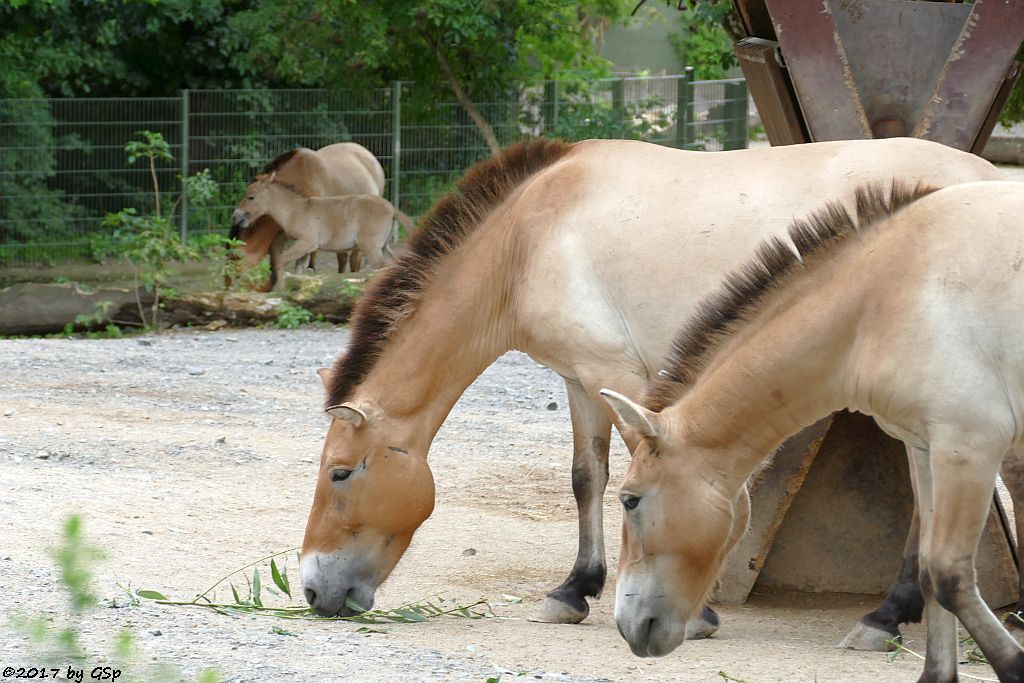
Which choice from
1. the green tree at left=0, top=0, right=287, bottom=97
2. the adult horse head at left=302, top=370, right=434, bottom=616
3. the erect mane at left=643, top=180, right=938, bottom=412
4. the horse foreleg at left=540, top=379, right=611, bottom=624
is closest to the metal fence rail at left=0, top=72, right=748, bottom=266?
the green tree at left=0, top=0, right=287, bottom=97

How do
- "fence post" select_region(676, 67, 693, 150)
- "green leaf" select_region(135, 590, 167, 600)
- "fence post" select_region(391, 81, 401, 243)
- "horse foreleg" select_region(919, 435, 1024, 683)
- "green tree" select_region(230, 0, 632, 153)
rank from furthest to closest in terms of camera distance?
"fence post" select_region(676, 67, 693, 150), "fence post" select_region(391, 81, 401, 243), "green tree" select_region(230, 0, 632, 153), "green leaf" select_region(135, 590, 167, 600), "horse foreleg" select_region(919, 435, 1024, 683)

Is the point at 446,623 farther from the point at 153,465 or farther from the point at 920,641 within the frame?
the point at 153,465

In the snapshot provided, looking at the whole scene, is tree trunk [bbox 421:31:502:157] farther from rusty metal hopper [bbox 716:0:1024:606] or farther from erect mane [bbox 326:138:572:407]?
erect mane [bbox 326:138:572:407]

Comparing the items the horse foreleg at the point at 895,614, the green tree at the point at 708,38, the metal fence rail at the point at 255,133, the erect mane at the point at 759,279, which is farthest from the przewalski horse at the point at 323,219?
the erect mane at the point at 759,279

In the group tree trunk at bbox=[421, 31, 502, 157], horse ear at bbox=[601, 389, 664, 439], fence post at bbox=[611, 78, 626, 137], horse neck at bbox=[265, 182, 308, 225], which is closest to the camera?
horse ear at bbox=[601, 389, 664, 439]

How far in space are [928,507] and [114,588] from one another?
9.29 ft

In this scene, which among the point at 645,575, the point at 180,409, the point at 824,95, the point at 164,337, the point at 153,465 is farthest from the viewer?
the point at 164,337

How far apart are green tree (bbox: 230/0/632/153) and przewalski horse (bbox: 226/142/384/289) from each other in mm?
1249

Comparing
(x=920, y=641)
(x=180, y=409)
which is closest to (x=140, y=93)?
(x=180, y=409)

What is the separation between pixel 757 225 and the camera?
15.2 ft

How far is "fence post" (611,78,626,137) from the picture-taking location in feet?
57.4

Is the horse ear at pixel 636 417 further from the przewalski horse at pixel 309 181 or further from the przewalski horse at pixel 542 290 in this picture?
the przewalski horse at pixel 309 181

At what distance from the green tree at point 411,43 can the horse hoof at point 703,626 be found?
1111 cm

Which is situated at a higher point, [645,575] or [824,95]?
[824,95]
